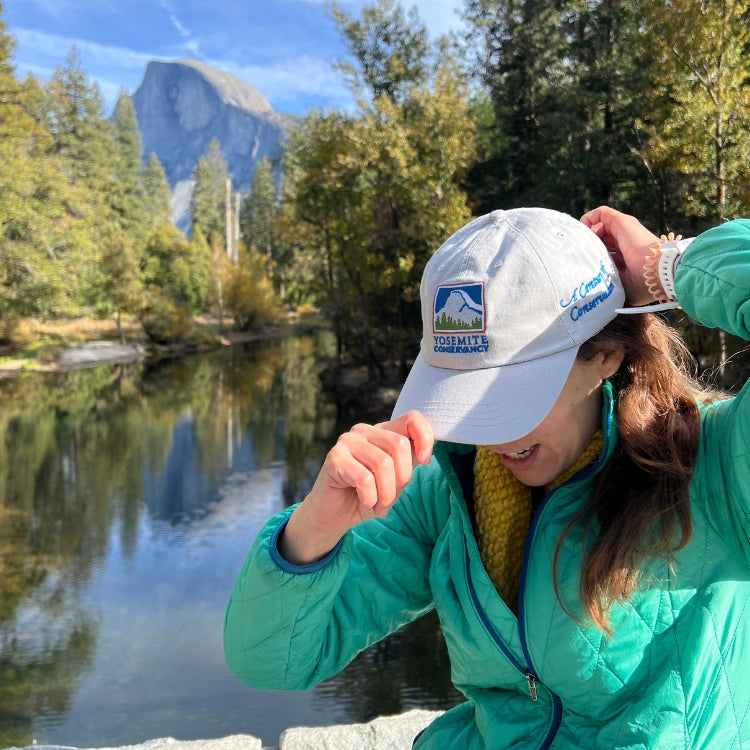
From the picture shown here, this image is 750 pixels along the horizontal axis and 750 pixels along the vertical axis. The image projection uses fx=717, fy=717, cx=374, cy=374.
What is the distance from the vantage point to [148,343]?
101 ft

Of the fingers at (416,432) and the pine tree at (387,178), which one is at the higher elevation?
the pine tree at (387,178)

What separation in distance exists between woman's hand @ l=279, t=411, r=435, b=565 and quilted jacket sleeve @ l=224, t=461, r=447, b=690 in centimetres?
7

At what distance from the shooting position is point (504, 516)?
1.25 meters

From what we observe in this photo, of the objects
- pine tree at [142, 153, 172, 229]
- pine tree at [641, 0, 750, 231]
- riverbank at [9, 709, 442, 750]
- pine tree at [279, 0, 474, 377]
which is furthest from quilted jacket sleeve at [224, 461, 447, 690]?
pine tree at [142, 153, 172, 229]

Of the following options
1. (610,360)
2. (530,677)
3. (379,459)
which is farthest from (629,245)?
(530,677)

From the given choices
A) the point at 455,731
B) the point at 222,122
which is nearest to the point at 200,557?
the point at 455,731

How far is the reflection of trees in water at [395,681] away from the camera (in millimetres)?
5180

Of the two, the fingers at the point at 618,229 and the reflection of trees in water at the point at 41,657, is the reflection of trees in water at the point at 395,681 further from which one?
the fingers at the point at 618,229

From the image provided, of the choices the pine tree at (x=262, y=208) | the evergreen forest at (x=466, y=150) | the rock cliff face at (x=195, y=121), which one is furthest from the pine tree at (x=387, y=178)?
the rock cliff face at (x=195, y=121)

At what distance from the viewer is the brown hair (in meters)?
1.08

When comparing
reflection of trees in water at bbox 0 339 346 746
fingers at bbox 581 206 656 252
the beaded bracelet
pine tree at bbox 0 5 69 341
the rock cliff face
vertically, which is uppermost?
the rock cliff face

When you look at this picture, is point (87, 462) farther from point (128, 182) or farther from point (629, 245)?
point (128, 182)

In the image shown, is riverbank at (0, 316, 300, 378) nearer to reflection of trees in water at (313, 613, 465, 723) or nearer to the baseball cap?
reflection of trees in water at (313, 613, 465, 723)

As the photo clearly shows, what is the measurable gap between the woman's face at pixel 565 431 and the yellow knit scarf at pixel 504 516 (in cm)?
2
